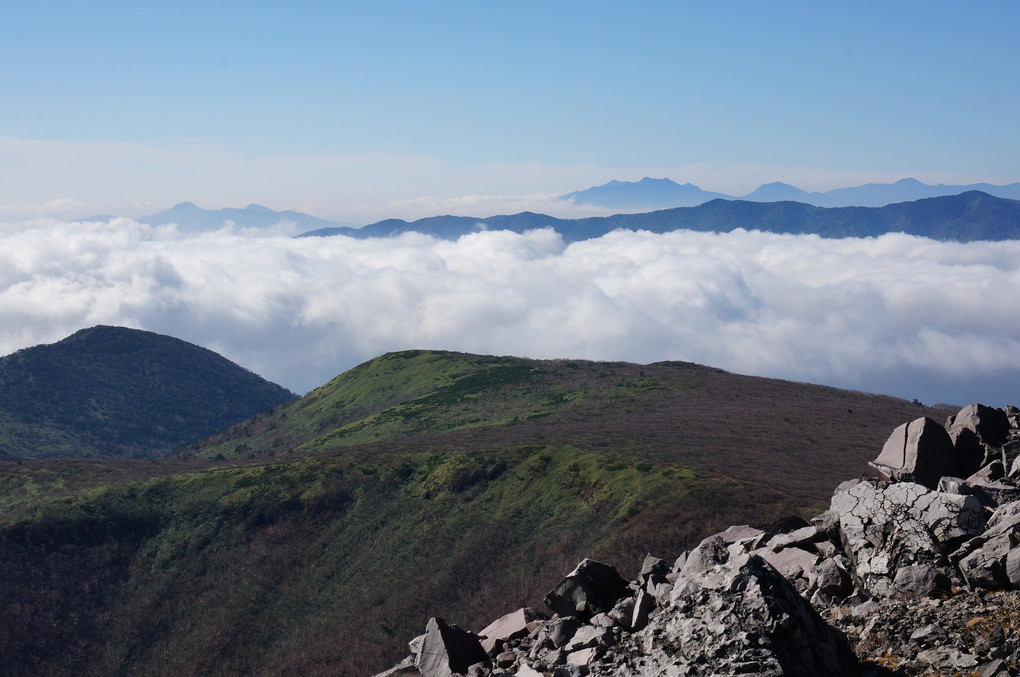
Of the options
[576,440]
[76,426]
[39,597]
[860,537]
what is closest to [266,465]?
[39,597]

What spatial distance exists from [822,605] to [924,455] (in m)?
10.4

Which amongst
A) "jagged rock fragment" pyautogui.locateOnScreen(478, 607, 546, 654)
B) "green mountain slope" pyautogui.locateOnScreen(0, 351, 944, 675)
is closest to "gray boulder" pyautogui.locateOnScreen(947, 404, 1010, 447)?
"jagged rock fragment" pyautogui.locateOnScreen(478, 607, 546, 654)

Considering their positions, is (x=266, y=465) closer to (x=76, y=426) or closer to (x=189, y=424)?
(x=76, y=426)

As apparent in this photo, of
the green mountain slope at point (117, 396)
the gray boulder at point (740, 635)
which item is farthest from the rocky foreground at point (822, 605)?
the green mountain slope at point (117, 396)

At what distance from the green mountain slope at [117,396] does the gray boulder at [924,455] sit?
423 feet

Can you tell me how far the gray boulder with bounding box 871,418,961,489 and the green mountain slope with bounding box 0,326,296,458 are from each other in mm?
129015

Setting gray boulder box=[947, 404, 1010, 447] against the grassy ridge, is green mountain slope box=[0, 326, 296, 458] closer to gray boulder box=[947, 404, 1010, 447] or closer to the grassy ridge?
the grassy ridge

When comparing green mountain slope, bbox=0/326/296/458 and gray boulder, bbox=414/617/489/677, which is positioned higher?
gray boulder, bbox=414/617/489/677

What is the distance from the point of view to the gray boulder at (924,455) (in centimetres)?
2431

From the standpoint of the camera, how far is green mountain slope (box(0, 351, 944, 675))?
46188mm

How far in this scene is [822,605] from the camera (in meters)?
16.9

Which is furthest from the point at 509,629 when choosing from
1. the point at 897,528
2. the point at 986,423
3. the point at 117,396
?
the point at 117,396

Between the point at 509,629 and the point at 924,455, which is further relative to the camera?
the point at 924,455

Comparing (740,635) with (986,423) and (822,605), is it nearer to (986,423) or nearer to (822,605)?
(822,605)
